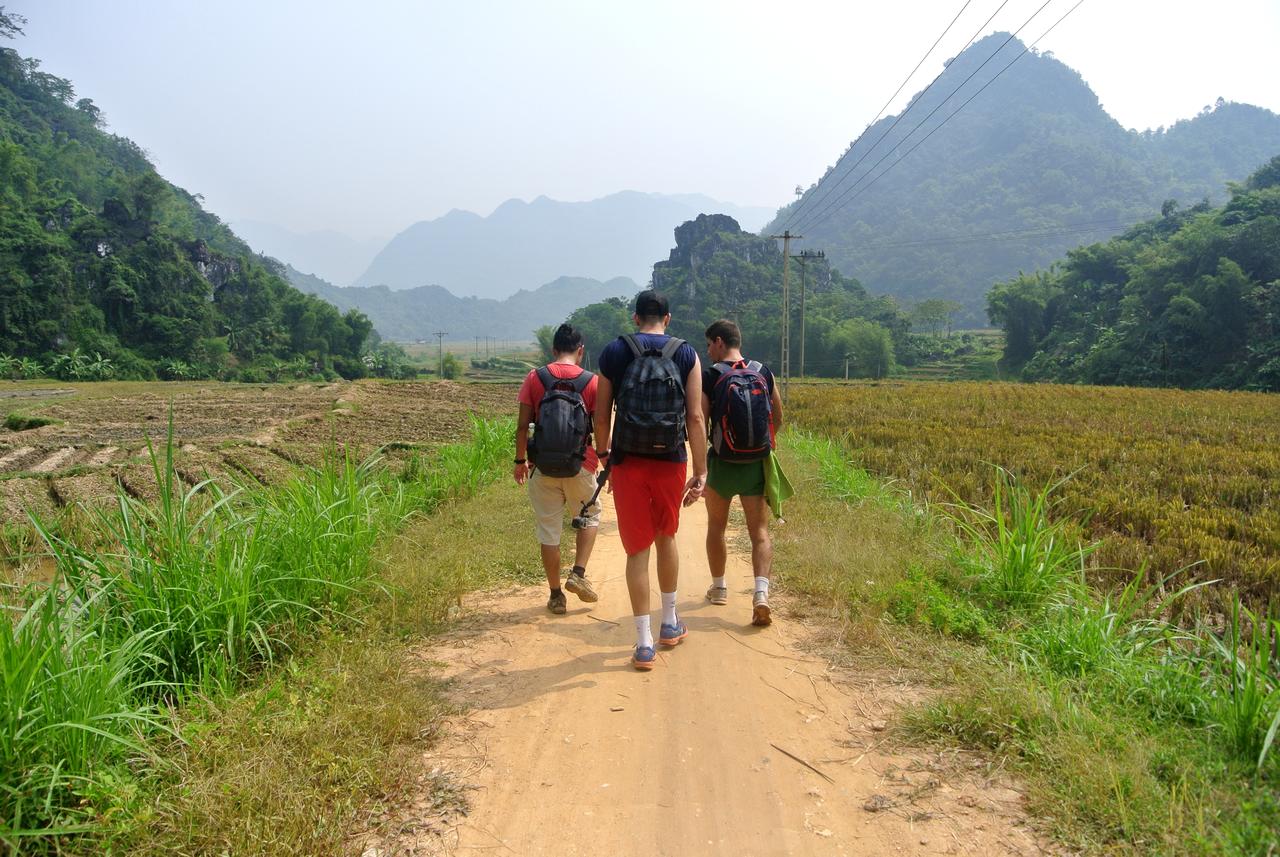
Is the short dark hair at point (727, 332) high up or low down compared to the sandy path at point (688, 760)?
up

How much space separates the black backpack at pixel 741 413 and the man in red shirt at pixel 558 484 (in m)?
0.68

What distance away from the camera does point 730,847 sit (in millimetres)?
2182

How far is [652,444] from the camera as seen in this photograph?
127 inches

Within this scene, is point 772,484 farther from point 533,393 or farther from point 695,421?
point 533,393

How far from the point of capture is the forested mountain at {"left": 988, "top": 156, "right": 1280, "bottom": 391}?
3447cm

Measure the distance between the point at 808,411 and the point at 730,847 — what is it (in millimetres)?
18236

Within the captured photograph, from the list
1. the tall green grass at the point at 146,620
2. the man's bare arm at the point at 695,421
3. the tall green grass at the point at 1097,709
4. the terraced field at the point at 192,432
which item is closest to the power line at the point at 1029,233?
the terraced field at the point at 192,432

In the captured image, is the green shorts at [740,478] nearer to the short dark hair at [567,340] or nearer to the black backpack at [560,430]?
the black backpack at [560,430]

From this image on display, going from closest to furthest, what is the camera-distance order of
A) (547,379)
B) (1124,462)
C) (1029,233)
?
(547,379) < (1124,462) < (1029,233)

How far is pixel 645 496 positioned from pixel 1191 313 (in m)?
43.8

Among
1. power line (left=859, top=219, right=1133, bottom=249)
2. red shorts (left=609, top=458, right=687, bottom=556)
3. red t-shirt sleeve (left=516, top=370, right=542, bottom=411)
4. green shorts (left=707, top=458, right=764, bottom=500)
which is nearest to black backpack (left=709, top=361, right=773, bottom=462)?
green shorts (left=707, top=458, right=764, bottom=500)

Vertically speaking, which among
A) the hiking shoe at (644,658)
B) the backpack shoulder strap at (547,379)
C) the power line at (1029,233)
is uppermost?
the power line at (1029,233)

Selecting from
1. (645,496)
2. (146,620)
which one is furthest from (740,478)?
(146,620)

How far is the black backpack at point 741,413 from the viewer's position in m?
3.78
